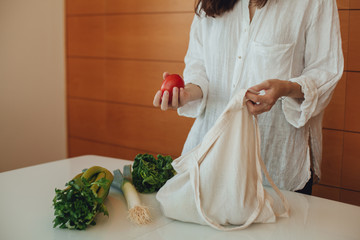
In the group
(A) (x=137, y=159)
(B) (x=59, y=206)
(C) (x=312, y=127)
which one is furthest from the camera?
(C) (x=312, y=127)

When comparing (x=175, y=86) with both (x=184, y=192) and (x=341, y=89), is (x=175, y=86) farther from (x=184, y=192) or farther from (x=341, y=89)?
(x=341, y=89)

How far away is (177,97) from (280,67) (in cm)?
39

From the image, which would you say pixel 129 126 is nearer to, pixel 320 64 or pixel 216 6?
pixel 216 6

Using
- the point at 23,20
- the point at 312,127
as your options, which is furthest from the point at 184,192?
the point at 23,20

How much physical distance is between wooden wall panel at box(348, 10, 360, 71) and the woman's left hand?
1.27m

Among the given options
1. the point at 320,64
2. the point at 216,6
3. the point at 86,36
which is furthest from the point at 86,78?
the point at 320,64

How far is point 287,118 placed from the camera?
128 centimetres

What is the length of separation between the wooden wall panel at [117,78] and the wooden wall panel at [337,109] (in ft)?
3.52

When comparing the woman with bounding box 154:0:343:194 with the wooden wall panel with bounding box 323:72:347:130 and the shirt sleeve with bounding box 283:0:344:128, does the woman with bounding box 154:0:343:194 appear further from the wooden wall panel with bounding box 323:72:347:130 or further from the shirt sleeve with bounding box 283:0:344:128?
the wooden wall panel with bounding box 323:72:347:130

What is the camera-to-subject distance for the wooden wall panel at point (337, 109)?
2.29 meters

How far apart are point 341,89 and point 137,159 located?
1.57 metres

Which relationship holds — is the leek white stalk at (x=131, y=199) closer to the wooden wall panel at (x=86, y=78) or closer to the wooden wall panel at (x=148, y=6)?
the wooden wall panel at (x=148, y=6)

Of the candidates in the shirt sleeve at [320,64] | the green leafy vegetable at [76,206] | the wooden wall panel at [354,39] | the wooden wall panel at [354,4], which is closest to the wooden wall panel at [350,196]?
the wooden wall panel at [354,39]

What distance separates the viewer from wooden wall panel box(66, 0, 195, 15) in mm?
2902
